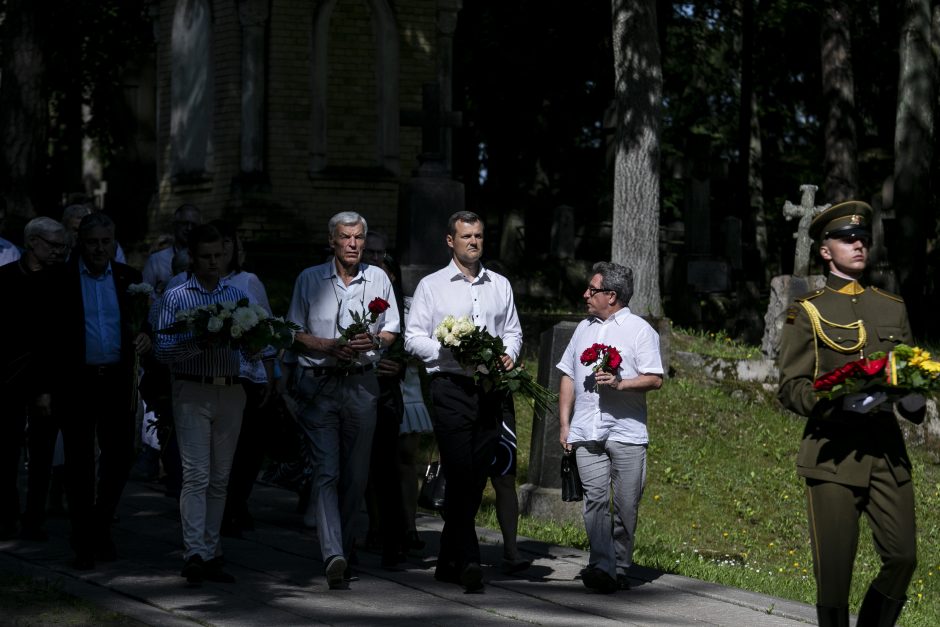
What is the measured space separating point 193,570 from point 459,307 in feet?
6.83

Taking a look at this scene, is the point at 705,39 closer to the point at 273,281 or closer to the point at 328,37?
the point at 328,37

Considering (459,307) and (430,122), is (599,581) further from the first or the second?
(430,122)

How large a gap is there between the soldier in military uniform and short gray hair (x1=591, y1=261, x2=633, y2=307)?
2.03 metres

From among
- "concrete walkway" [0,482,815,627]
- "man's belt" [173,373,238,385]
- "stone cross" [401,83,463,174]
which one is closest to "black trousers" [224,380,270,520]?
"concrete walkway" [0,482,815,627]

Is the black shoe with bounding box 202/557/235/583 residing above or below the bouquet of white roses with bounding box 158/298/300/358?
below

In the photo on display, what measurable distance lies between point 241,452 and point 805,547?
5192mm

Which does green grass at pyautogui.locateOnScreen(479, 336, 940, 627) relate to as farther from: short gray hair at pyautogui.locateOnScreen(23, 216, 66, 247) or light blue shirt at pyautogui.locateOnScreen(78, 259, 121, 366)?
short gray hair at pyautogui.locateOnScreen(23, 216, 66, 247)

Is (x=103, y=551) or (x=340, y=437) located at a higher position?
(x=340, y=437)

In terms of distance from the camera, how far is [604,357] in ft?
28.8

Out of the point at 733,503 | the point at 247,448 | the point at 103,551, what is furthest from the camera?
the point at 733,503

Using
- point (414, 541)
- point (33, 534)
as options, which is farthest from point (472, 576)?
point (33, 534)

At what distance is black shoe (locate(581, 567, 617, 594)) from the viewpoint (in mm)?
8711

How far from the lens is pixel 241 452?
1043 centimetres

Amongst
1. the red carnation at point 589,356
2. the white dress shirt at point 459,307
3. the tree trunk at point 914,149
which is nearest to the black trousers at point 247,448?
the white dress shirt at point 459,307
